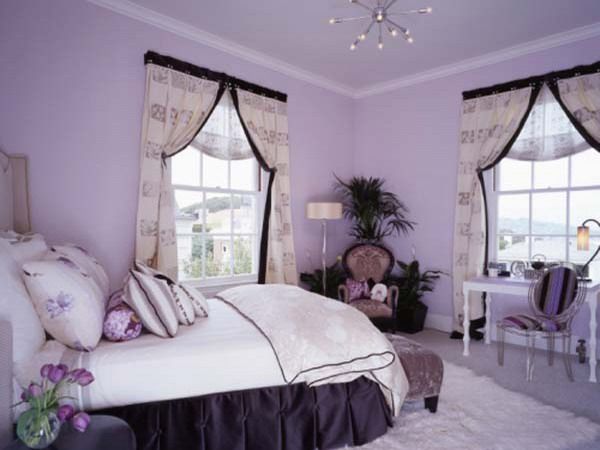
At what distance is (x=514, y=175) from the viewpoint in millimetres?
4379

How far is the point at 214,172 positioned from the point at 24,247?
88.7 inches

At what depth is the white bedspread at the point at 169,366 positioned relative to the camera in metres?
1.75

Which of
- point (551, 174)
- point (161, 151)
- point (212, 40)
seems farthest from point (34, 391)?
point (551, 174)

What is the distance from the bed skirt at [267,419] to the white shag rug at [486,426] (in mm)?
167

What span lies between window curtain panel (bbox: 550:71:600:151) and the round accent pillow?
4063 millimetres

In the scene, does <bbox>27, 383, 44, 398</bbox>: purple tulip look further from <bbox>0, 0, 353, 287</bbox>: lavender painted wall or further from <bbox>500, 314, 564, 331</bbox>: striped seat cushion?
<bbox>500, 314, 564, 331</bbox>: striped seat cushion

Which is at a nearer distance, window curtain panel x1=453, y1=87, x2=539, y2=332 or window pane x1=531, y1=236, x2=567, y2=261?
window pane x1=531, y1=236, x2=567, y2=261

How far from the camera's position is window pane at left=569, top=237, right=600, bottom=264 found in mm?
3871

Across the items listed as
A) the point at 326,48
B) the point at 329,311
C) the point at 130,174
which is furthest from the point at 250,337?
the point at 326,48

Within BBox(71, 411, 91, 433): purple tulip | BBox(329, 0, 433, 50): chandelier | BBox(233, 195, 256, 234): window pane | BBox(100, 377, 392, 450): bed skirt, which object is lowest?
BBox(100, 377, 392, 450): bed skirt

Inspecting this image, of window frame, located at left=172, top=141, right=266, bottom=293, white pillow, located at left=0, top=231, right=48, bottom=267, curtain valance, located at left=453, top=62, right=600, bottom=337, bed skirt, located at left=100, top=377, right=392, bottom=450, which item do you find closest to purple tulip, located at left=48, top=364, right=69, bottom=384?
bed skirt, located at left=100, top=377, right=392, bottom=450

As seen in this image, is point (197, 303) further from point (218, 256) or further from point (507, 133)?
point (507, 133)

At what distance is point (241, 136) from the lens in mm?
4289

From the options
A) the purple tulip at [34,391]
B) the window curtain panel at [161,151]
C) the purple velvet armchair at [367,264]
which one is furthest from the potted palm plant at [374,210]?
the purple tulip at [34,391]
